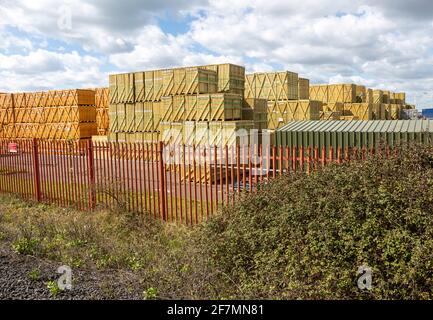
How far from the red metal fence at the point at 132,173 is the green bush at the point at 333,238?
1327 mm

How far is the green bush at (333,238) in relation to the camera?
418cm

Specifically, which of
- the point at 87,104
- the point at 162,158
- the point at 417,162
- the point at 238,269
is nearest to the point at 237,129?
the point at 162,158

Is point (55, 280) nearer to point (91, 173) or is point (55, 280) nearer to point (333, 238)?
point (333, 238)

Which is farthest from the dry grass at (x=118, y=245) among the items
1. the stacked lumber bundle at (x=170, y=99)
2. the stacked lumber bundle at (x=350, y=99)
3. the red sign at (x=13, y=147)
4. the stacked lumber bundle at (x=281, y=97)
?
the stacked lumber bundle at (x=350, y=99)

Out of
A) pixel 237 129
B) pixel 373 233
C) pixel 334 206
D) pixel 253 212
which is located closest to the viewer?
pixel 373 233

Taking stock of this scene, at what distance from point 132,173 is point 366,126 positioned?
7206 millimetres

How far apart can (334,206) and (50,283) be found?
374 cm

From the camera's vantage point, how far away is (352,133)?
452 inches

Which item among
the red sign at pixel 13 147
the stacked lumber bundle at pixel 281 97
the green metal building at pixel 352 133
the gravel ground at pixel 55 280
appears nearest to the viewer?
the gravel ground at pixel 55 280

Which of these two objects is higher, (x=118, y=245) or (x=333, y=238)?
(x=333, y=238)

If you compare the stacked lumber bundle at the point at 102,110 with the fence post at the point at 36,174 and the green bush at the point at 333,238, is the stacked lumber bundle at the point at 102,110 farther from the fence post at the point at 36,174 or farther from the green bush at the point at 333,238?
the green bush at the point at 333,238

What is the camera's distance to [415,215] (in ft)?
14.6

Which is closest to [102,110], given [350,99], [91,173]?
[350,99]
